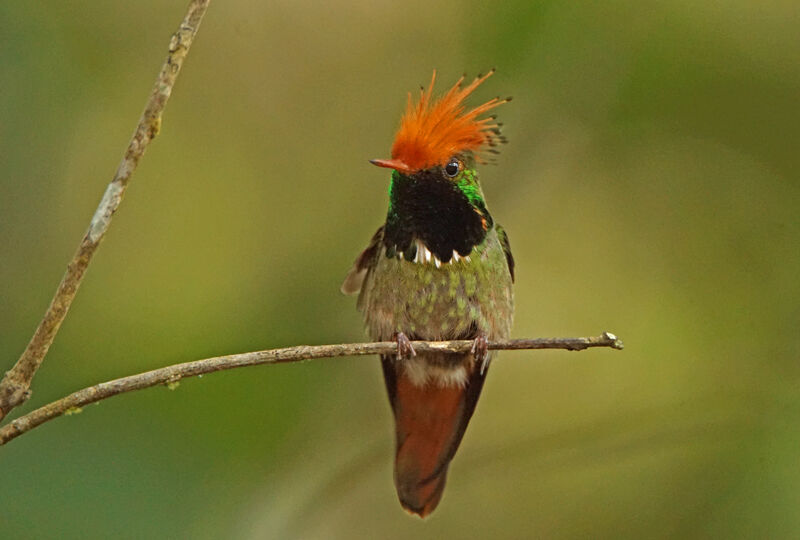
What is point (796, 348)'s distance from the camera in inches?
135

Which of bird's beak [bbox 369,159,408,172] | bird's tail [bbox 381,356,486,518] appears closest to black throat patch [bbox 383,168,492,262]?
bird's beak [bbox 369,159,408,172]

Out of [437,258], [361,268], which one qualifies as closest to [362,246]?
[361,268]

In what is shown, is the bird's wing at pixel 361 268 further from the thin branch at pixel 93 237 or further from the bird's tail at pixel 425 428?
the thin branch at pixel 93 237

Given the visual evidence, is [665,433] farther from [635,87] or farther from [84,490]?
[84,490]

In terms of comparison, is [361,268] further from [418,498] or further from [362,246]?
[418,498]

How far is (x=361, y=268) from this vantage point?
3.47 meters

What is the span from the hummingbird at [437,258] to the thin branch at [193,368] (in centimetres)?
76

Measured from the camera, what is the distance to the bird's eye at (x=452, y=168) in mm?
3090

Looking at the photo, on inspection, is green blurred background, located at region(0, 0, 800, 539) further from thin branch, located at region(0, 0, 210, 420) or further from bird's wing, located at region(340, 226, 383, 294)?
thin branch, located at region(0, 0, 210, 420)

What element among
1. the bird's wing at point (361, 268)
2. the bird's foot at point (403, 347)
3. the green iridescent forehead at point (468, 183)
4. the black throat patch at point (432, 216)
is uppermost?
the green iridescent forehead at point (468, 183)

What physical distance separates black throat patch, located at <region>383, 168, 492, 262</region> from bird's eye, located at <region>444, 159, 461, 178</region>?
0.02 metres

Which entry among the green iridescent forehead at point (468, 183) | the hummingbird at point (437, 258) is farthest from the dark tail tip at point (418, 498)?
the green iridescent forehead at point (468, 183)

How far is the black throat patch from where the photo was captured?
10.2ft

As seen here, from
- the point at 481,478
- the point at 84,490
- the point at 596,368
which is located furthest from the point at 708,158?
the point at 84,490
